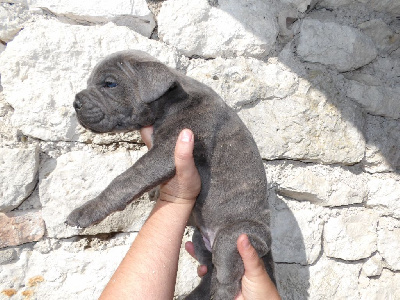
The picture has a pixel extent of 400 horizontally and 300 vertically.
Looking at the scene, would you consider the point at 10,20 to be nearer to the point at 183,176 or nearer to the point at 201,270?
the point at 183,176

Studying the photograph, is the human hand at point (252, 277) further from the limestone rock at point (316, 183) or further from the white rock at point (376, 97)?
the white rock at point (376, 97)

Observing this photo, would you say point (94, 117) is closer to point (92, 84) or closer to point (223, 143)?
point (92, 84)

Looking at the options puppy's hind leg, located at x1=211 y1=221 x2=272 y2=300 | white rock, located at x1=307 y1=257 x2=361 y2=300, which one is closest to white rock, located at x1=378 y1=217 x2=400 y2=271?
white rock, located at x1=307 y1=257 x2=361 y2=300

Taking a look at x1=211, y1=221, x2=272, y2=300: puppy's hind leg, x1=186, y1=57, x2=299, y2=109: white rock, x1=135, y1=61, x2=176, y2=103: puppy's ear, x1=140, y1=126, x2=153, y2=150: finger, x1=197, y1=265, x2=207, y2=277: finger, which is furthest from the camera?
x1=186, y1=57, x2=299, y2=109: white rock

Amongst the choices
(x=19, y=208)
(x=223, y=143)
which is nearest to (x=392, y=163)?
(x=223, y=143)

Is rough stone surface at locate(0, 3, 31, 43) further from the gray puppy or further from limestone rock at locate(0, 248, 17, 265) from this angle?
limestone rock at locate(0, 248, 17, 265)

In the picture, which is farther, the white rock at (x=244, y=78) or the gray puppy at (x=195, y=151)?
the white rock at (x=244, y=78)

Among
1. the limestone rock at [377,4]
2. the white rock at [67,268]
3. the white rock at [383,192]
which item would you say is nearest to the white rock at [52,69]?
the white rock at [67,268]
